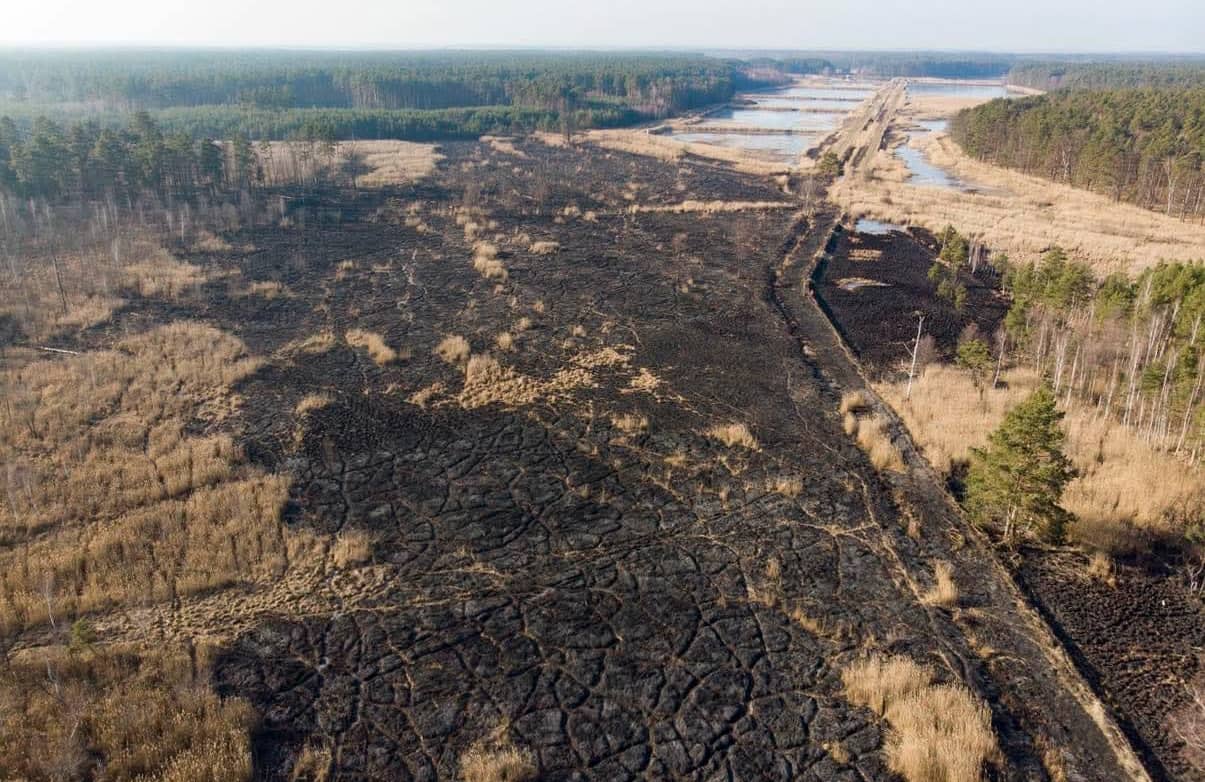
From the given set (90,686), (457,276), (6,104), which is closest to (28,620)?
(90,686)

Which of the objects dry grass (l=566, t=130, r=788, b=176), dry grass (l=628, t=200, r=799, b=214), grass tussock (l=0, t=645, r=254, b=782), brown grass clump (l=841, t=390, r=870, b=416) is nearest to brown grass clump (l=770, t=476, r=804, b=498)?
brown grass clump (l=841, t=390, r=870, b=416)

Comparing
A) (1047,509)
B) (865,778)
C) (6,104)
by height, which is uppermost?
(6,104)

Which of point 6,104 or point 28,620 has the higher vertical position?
point 6,104

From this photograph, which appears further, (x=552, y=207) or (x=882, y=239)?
(x=552, y=207)

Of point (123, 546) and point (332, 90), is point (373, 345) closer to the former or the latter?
point (123, 546)

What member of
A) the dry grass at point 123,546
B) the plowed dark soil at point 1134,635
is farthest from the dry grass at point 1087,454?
the dry grass at point 123,546

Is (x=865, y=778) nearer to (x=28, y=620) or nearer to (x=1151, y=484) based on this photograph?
(x=1151, y=484)

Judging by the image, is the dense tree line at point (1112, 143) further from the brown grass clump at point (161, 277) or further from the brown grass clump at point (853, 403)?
the brown grass clump at point (161, 277)

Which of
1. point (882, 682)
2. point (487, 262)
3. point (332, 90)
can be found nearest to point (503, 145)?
point (487, 262)
